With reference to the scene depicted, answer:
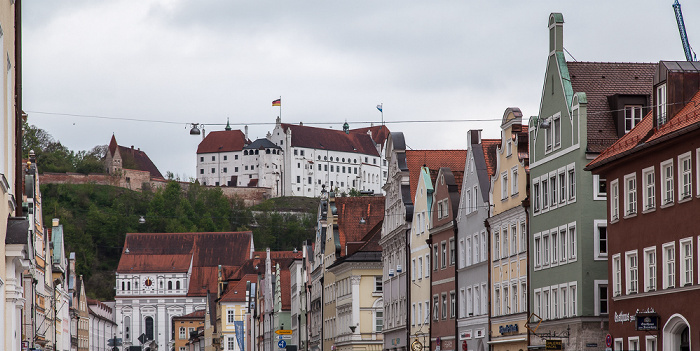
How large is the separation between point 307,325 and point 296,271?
869 centimetres

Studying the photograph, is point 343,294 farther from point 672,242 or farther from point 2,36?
point 2,36

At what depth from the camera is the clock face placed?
622 ft

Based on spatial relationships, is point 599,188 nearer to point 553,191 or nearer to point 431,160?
point 553,191

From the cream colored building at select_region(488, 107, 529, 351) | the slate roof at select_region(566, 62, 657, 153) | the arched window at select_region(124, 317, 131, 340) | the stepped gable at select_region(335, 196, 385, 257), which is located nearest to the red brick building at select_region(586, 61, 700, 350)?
the slate roof at select_region(566, 62, 657, 153)

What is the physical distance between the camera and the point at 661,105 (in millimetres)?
31312

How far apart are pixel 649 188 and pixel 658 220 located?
1.21 metres

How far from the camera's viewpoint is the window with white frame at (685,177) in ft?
92.5

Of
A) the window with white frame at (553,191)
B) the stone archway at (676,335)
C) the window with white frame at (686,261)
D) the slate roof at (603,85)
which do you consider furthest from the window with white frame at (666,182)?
the window with white frame at (553,191)

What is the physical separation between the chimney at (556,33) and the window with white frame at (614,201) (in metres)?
6.98

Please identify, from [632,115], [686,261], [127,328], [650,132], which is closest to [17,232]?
[686,261]

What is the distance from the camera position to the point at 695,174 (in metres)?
27.7

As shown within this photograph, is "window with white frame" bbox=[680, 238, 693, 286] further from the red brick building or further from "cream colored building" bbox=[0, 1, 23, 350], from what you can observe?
"cream colored building" bbox=[0, 1, 23, 350]

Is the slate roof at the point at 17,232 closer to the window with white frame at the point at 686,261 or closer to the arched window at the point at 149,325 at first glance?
the window with white frame at the point at 686,261

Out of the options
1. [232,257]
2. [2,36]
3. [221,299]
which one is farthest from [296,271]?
[232,257]
